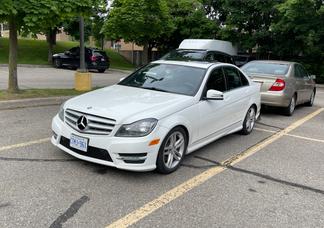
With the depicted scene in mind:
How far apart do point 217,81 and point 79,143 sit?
106 inches

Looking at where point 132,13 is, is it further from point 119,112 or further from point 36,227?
point 36,227

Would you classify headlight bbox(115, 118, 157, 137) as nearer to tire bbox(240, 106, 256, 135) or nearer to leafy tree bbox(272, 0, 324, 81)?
tire bbox(240, 106, 256, 135)

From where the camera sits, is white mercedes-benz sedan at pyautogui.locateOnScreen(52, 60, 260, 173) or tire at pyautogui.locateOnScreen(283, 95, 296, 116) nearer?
white mercedes-benz sedan at pyautogui.locateOnScreen(52, 60, 260, 173)

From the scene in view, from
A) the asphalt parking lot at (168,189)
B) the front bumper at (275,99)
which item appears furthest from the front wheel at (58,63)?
the asphalt parking lot at (168,189)

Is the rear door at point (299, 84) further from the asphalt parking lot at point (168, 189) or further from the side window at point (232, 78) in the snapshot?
the asphalt parking lot at point (168, 189)

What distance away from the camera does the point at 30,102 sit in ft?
30.2

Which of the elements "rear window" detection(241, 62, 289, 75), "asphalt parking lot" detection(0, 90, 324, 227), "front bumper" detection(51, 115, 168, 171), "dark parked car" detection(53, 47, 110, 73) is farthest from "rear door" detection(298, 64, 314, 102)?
"dark parked car" detection(53, 47, 110, 73)

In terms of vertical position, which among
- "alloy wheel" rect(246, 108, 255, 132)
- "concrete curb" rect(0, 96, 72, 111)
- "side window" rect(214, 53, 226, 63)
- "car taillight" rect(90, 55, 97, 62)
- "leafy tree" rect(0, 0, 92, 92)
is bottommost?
"concrete curb" rect(0, 96, 72, 111)

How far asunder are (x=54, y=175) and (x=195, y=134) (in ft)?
6.73

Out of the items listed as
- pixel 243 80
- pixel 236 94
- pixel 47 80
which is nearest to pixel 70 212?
pixel 236 94

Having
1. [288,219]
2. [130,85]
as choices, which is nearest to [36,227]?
[288,219]

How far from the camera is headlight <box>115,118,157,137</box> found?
448 cm

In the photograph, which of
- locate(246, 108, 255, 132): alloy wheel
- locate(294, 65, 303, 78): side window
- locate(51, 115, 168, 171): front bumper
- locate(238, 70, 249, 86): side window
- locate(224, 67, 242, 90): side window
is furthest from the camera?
locate(294, 65, 303, 78): side window

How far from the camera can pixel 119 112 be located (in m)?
4.63
